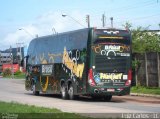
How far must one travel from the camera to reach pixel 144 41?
135 ft

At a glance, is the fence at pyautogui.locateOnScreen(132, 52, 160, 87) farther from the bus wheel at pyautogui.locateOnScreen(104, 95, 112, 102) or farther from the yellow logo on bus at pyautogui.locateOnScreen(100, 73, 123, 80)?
the yellow logo on bus at pyautogui.locateOnScreen(100, 73, 123, 80)

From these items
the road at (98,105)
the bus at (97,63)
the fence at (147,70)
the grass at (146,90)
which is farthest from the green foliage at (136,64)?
the bus at (97,63)

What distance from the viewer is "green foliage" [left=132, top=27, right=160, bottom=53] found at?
1561 inches

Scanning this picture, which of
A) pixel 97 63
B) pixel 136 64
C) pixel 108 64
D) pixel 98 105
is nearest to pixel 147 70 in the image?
pixel 136 64

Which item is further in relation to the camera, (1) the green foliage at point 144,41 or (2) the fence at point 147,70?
(1) the green foliage at point 144,41

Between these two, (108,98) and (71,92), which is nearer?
(71,92)

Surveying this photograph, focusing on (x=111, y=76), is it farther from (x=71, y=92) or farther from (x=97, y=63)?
(x=71, y=92)

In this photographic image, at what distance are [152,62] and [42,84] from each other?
8.11 m

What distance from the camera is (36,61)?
3231 centimetres

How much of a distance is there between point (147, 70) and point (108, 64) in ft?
33.3

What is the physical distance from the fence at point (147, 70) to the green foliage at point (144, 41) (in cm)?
278

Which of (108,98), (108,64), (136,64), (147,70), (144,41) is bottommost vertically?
(108,98)

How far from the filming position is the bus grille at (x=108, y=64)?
24.9 m

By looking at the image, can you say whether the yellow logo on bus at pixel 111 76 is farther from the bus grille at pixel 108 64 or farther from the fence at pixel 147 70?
the fence at pixel 147 70
